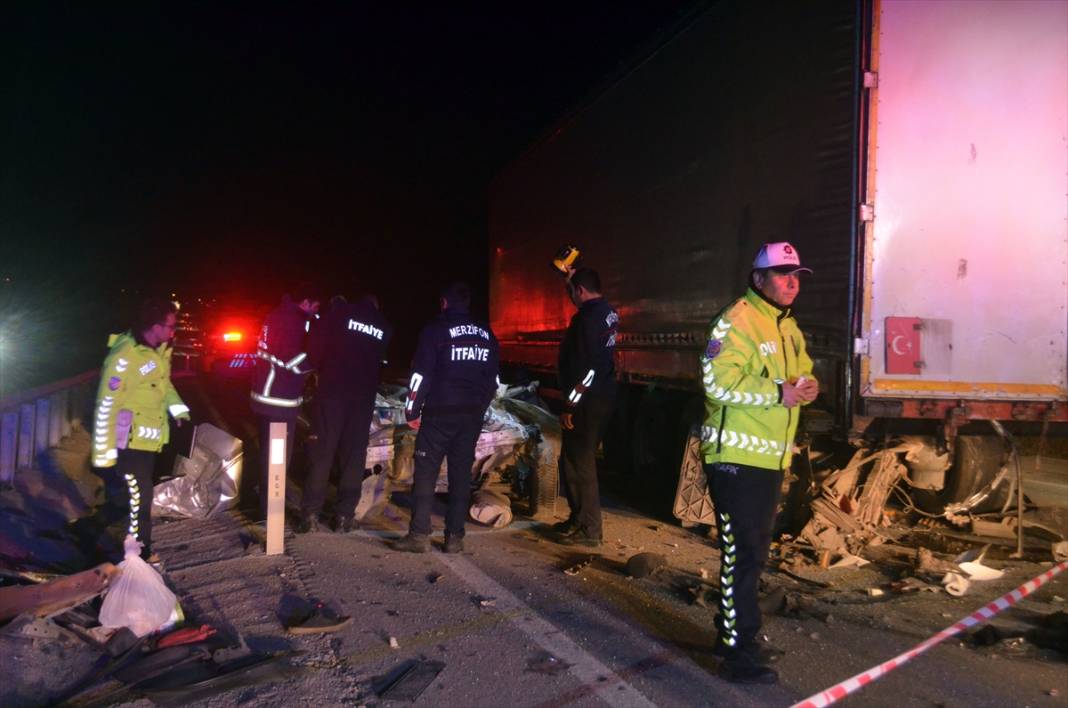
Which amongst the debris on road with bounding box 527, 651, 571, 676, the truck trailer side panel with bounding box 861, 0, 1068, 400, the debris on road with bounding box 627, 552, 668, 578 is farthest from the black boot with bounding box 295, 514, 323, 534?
the truck trailer side panel with bounding box 861, 0, 1068, 400

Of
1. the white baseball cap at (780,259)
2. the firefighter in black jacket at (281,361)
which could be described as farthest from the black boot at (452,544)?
the white baseball cap at (780,259)

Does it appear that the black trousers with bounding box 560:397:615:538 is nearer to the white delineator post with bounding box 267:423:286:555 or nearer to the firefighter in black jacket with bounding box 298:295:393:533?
the firefighter in black jacket with bounding box 298:295:393:533

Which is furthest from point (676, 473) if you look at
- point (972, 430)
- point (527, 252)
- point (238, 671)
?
point (527, 252)

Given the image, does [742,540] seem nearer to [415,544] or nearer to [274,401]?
[415,544]

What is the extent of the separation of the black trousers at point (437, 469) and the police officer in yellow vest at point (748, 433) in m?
2.34

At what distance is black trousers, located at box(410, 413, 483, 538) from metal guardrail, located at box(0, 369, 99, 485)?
400 cm

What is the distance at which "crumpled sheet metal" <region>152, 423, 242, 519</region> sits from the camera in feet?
20.0

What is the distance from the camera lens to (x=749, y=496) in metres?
3.40

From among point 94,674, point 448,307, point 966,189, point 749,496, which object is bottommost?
point 94,674

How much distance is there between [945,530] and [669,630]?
10.7 feet

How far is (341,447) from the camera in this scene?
600 centimetres

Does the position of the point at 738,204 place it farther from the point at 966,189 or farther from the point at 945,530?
the point at 945,530

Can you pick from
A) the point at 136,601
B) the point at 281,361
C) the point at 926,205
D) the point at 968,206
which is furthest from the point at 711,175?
the point at 136,601

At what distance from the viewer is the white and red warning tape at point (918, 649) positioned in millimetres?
3191
